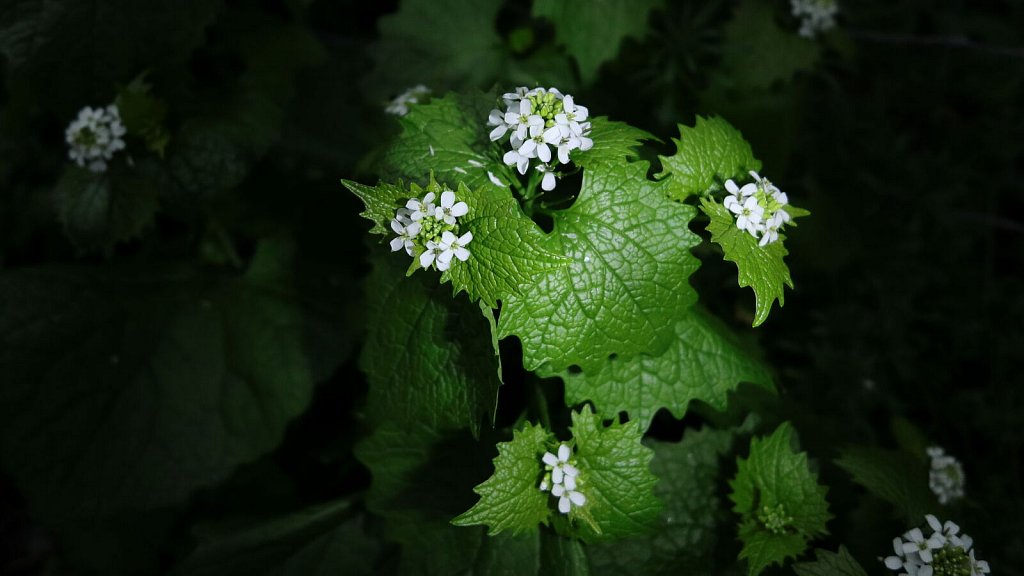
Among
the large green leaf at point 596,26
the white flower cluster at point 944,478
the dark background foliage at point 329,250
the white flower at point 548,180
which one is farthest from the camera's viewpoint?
the large green leaf at point 596,26

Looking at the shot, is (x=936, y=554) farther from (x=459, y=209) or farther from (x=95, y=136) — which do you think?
(x=95, y=136)

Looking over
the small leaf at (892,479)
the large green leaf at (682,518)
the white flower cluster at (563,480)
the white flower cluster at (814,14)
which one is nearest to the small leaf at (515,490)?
the white flower cluster at (563,480)

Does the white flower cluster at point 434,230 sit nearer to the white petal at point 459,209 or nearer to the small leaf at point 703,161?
the white petal at point 459,209

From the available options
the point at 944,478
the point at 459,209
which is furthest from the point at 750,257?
the point at 944,478

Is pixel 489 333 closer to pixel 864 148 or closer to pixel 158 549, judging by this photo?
pixel 158 549

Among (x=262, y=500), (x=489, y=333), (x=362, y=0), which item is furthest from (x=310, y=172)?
(x=489, y=333)

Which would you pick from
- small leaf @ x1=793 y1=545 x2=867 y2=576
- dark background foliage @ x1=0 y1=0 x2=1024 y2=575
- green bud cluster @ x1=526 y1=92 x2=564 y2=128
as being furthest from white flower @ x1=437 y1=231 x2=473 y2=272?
small leaf @ x1=793 y1=545 x2=867 y2=576
